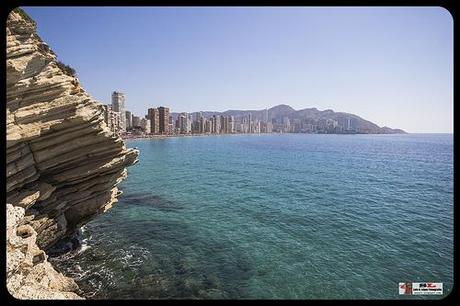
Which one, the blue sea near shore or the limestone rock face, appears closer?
the limestone rock face

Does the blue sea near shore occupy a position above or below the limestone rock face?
below

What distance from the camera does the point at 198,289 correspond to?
1416 cm

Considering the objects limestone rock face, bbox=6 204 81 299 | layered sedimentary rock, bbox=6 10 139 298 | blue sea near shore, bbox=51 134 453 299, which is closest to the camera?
limestone rock face, bbox=6 204 81 299

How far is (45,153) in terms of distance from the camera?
13.0m

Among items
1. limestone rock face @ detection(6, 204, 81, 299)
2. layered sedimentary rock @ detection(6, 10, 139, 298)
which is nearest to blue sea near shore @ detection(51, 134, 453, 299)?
limestone rock face @ detection(6, 204, 81, 299)

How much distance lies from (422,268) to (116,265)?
17.8m

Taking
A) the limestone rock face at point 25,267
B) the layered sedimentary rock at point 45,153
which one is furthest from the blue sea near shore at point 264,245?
the layered sedimentary rock at point 45,153

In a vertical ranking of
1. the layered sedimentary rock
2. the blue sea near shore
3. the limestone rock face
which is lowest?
the blue sea near shore

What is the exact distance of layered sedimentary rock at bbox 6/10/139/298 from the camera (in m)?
10.9

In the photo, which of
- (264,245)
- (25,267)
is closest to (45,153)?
(25,267)

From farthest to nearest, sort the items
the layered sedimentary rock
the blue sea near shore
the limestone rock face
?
the blue sea near shore → the layered sedimentary rock → the limestone rock face

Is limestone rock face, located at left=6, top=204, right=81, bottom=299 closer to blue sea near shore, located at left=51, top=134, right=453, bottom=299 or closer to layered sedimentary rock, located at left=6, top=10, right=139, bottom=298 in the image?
layered sedimentary rock, located at left=6, top=10, right=139, bottom=298
